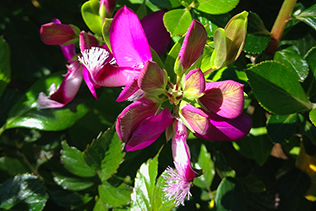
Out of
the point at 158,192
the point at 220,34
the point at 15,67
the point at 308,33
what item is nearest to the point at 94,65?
the point at 220,34

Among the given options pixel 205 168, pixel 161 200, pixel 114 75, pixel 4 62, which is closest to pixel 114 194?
pixel 161 200

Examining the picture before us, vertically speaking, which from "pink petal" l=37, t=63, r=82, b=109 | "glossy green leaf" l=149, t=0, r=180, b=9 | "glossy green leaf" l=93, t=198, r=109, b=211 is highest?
"glossy green leaf" l=149, t=0, r=180, b=9

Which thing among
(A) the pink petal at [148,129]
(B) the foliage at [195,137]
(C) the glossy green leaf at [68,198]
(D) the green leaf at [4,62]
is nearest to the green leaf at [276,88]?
(B) the foliage at [195,137]

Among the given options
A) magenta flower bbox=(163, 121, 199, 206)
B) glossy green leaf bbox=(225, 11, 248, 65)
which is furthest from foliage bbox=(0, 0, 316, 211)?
magenta flower bbox=(163, 121, 199, 206)

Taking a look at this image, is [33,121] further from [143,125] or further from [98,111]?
[143,125]

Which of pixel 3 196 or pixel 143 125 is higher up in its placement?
pixel 143 125

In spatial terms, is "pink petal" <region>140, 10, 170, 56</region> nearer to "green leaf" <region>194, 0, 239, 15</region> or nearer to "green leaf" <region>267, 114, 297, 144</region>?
"green leaf" <region>194, 0, 239, 15</region>

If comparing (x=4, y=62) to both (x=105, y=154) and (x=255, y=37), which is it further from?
(x=255, y=37)
